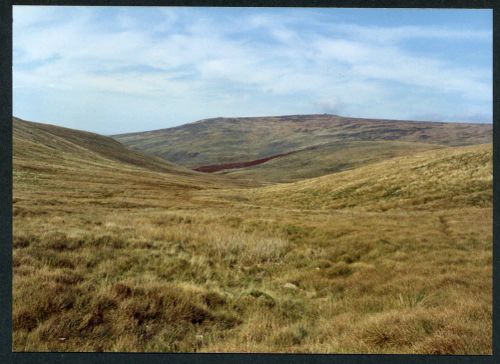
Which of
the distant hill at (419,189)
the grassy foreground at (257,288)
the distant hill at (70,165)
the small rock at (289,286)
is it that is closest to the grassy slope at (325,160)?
the distant hill at (70,165)

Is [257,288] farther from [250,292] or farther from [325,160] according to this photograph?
[325,160]

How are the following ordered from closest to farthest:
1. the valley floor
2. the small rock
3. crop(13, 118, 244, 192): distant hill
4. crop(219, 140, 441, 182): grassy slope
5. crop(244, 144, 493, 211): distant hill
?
the valley floor < the small rock < crop(244, 144, 493, 211): distant hill < crop(13, 118, 244, 192): distant hill < crop(219, 140, 441, 182): grassy slope

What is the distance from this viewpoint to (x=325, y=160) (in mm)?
125562

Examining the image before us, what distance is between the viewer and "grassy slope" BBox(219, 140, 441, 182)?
4390 inches

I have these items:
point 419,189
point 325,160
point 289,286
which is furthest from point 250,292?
point 325,160

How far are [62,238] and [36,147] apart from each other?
189 feet

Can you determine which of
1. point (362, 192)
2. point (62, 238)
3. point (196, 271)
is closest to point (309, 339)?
point (196, 271)

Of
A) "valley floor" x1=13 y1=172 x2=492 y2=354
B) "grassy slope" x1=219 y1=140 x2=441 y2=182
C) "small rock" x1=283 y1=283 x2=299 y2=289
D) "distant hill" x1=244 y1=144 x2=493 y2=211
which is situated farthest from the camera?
"grassy slope" x1=219 y1=140 x2=441 y2=182

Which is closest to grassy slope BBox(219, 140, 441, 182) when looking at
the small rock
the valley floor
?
the valley floor

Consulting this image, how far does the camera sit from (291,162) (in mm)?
131250

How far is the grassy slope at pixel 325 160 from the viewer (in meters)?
112

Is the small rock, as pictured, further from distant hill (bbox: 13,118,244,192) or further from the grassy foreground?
distant hill (bbox: 13,118,244,192)

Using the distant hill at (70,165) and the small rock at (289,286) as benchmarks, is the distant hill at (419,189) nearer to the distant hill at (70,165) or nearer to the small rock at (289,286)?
the small rock at (289,286)

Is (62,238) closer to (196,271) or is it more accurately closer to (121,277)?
(121,277)
